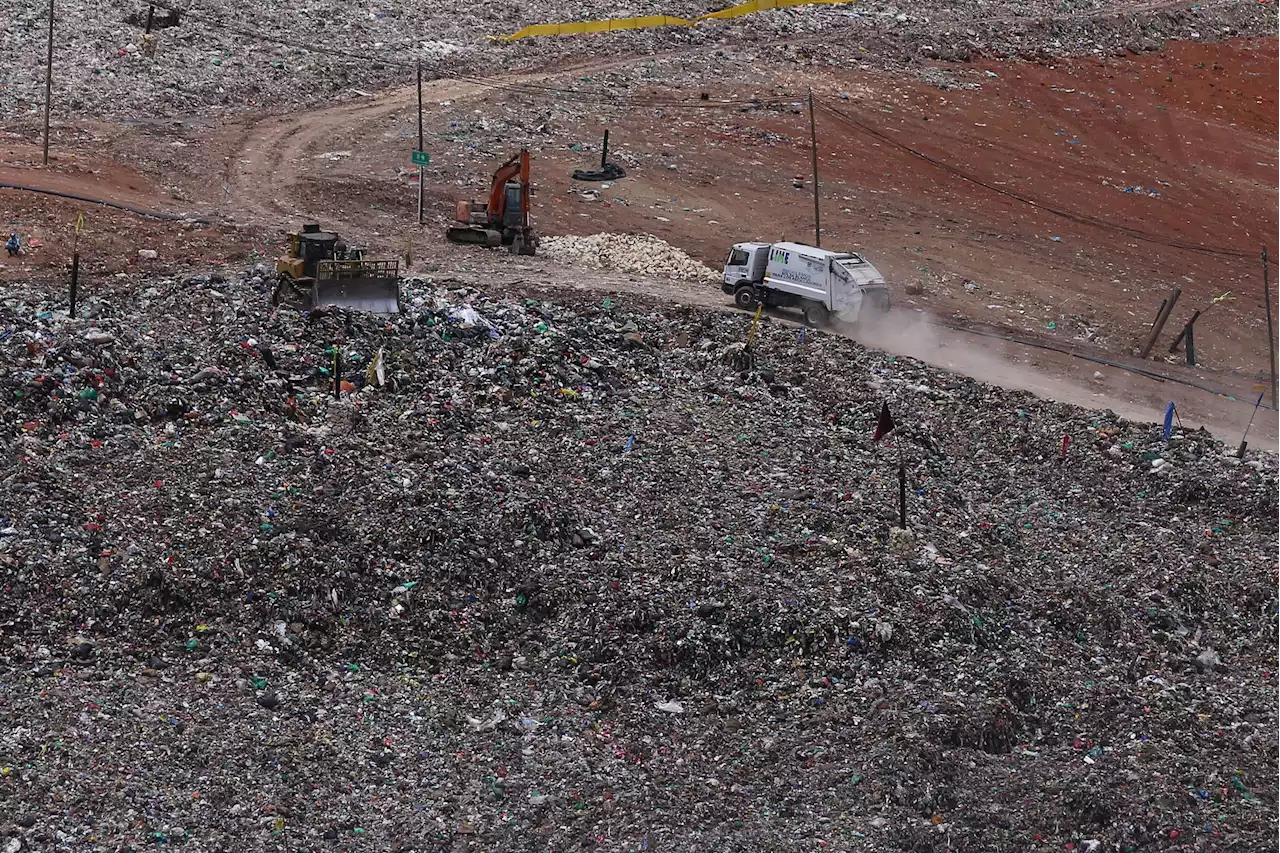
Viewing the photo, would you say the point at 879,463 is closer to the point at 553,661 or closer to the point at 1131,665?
the point at 1131,665

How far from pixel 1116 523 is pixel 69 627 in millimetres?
13565

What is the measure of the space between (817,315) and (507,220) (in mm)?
6781

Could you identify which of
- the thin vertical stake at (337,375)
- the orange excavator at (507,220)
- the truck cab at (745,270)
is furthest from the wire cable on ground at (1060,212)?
the thin vertical stake at (337,375)

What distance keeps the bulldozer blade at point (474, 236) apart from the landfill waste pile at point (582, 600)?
5.66 metres

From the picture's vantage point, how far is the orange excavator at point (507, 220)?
2895 centimetres

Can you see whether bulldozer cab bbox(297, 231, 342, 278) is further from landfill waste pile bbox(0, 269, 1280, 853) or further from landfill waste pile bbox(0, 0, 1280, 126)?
landfill waste pile bbox(0, 0, 1280, 126)

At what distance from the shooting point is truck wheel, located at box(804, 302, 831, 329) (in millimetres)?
26500

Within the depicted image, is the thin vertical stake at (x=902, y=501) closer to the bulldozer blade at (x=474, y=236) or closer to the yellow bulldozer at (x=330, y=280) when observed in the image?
the yellow bulldozer at (x=330, y=280)

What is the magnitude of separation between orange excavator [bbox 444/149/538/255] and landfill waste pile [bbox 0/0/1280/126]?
1142 cm

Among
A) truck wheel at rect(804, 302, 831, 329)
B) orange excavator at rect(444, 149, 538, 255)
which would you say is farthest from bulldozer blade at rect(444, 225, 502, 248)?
truck wheel at rect(804, 302, 831, 329)

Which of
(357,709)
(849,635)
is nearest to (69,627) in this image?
(357,709)

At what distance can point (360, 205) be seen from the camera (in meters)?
31.7

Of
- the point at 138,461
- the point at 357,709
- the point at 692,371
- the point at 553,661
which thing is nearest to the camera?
the point at 357,709

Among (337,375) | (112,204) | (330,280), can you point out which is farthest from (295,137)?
(337,375)
